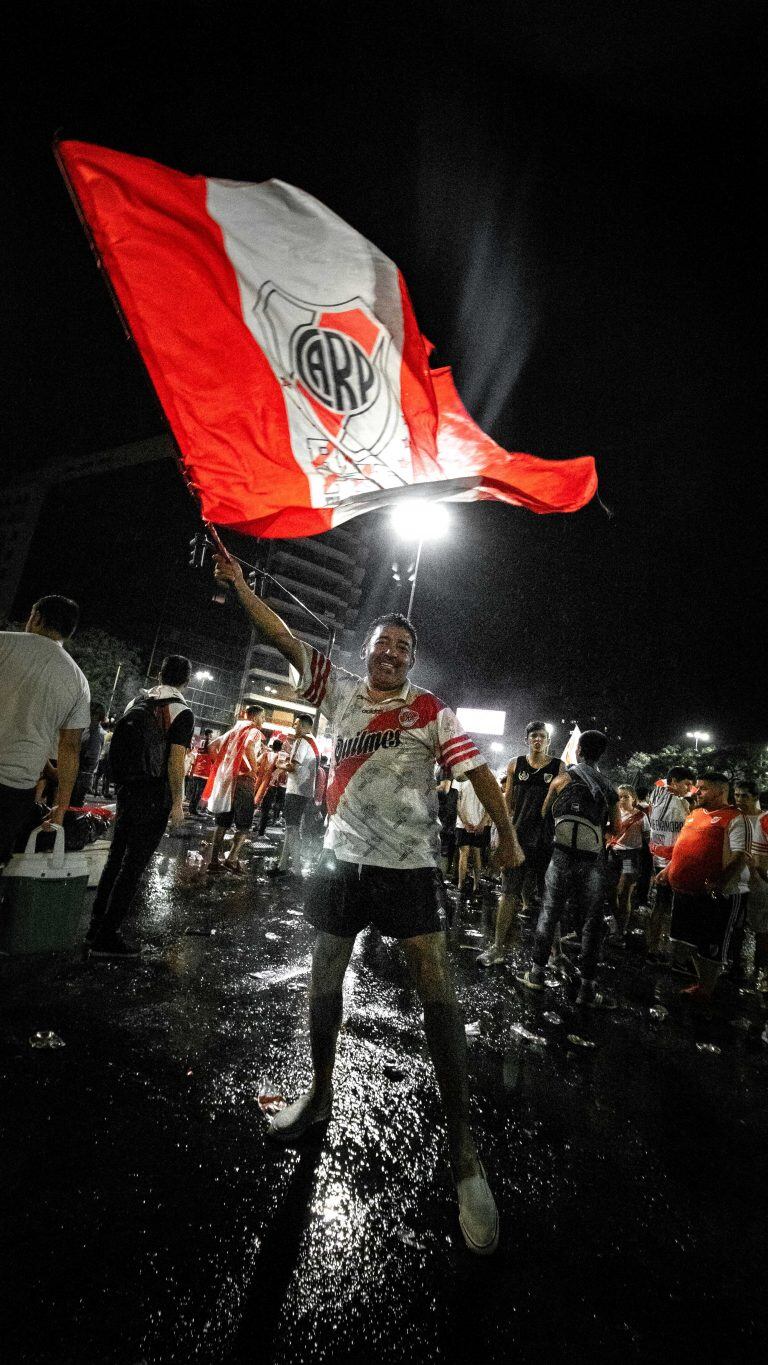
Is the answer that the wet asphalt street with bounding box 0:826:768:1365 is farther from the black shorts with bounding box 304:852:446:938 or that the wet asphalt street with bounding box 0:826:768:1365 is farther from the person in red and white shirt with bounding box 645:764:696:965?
the person in red and white shirt with bounding box 645:764:696:965

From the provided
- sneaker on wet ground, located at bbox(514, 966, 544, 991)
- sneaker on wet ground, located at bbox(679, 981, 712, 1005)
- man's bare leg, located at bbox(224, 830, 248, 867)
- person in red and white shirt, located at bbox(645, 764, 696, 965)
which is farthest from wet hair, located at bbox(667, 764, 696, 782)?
man's bare leg, located at bbox(224, 830, 248, 867)

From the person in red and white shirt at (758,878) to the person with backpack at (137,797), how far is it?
17.6 ft

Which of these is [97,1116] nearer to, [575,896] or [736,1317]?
[736,1317]

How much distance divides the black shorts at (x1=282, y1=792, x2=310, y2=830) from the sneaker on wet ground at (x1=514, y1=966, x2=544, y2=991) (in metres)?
4.23

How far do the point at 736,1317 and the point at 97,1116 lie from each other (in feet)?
7.90

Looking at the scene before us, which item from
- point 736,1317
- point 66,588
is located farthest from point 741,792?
point 66,588

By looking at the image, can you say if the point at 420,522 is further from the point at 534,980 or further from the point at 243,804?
the point at 534,980

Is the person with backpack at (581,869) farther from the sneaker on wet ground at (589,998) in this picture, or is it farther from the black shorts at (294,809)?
the black shorts at (294,809)

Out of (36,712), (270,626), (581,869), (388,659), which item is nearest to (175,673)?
(36,712)

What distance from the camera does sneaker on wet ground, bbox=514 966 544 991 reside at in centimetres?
511

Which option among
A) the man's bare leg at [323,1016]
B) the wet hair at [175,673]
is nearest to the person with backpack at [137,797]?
the wet hair at [175,673]

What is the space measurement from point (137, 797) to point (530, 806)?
12.0 ft

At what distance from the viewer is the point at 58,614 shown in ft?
12.5

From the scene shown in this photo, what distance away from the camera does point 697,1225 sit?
2385 millimetres
